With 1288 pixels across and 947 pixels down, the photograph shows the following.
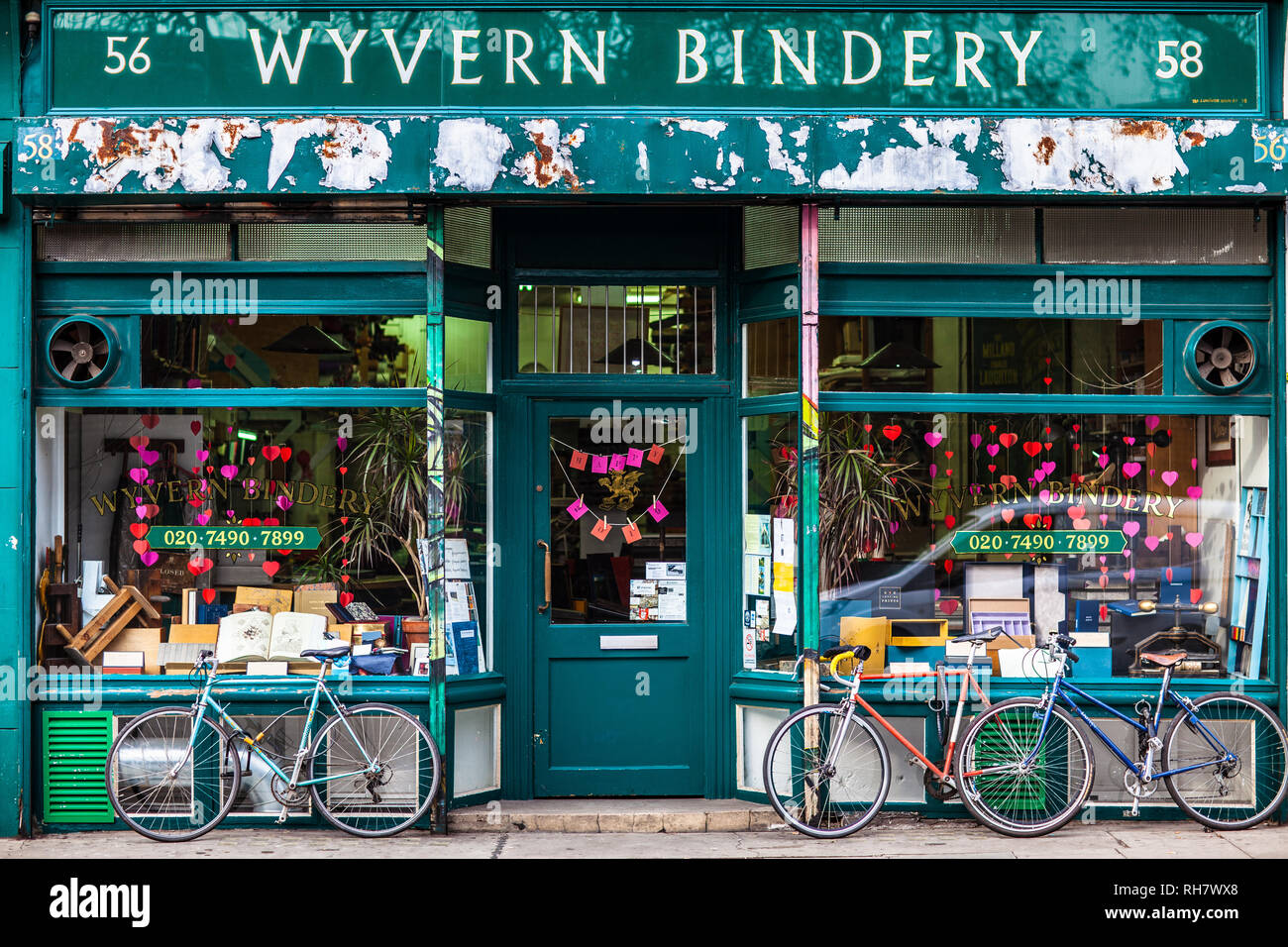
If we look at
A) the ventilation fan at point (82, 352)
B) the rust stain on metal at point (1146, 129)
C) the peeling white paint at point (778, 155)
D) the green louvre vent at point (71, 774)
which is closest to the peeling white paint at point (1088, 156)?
the rust stain on metal at point (1146, 129)

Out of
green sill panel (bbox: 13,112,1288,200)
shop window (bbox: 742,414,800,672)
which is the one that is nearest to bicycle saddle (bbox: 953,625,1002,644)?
shop window (bbox: 742,414,800,672)

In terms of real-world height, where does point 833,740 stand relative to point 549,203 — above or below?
below

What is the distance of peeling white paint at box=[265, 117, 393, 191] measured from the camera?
24.1 feet

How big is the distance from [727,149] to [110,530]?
4416mm

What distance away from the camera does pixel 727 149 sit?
24.2 ft

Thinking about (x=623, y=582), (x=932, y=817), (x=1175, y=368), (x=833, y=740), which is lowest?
(x=932, y=817)

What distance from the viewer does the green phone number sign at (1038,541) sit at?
7.83m

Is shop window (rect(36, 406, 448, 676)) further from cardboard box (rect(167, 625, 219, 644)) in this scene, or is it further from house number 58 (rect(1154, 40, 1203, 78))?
house number 58 (rect(1154, 40, 1203, 78))

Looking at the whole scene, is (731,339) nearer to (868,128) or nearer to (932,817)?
(868,128)

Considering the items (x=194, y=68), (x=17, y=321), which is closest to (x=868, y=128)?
(x=194, y=68)

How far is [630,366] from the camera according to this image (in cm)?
811

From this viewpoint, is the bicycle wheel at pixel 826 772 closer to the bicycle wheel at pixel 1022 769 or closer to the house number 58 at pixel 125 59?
the bicycle wheel at pixel 1022 769

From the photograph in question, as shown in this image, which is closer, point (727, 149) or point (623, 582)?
point (727, 149)

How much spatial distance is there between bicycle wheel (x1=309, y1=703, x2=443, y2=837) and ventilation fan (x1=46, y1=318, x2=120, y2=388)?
Result: 254 cm
